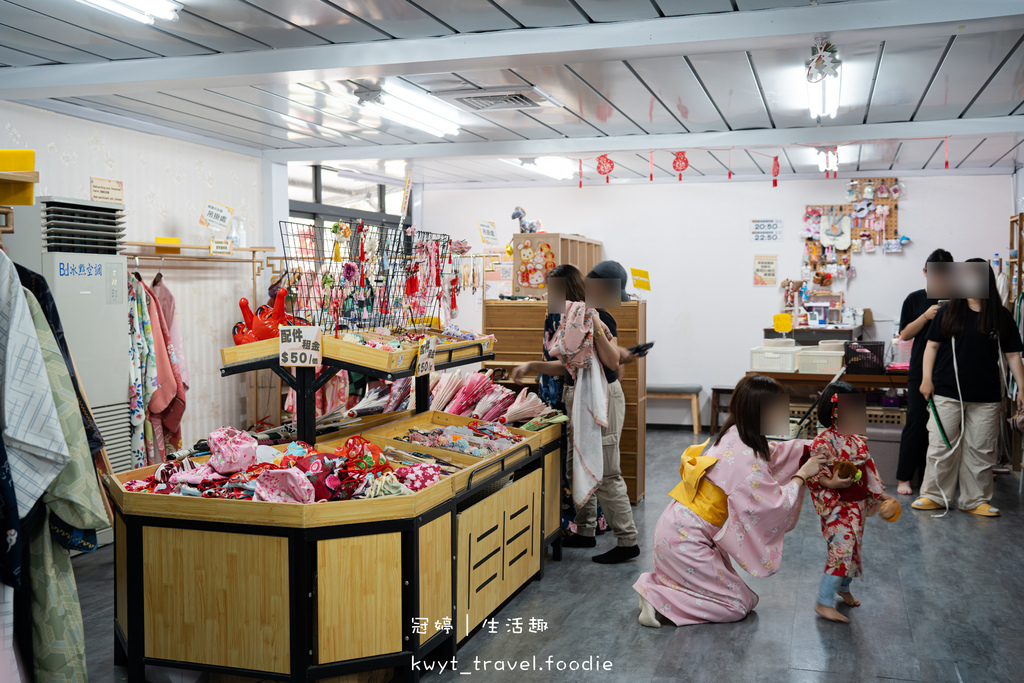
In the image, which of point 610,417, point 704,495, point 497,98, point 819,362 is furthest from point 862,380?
point 497,98

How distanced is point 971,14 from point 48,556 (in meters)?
3.59

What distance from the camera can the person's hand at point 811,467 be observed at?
10.9 ft

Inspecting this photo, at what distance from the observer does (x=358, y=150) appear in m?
6.63

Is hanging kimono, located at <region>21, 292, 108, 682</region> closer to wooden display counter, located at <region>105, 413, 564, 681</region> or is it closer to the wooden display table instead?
wooden display counter, located at <region>105, 413, 564, 681</region>

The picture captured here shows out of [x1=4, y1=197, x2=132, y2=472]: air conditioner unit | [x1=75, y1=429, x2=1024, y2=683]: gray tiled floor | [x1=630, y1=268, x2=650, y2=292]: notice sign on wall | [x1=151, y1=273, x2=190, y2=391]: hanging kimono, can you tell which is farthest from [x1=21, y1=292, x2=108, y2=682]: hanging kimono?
[x1=630, y1=268, x2=650, y2=292]: notice sign on wall

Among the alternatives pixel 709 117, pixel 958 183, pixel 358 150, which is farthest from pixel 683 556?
pixel 958 183

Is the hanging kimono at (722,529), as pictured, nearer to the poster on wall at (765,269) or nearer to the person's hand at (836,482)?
the person's hand at (836,482)

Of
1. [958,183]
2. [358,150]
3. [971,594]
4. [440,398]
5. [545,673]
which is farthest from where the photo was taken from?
[958,183]

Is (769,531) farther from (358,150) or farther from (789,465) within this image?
(358,150)

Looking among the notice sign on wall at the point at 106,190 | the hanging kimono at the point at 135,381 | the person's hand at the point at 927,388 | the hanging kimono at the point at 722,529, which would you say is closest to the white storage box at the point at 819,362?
the person's hand at the point at 927,388

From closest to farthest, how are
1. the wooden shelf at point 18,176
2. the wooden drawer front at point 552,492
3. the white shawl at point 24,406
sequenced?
the white shawl at point 24,406
the wooden shelf at point 18,176
the wooden drawer front at point 552,492

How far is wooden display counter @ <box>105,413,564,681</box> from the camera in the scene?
2562mm

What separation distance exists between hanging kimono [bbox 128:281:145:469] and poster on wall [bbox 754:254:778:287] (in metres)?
5.99

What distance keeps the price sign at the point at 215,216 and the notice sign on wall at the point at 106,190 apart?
555mm
